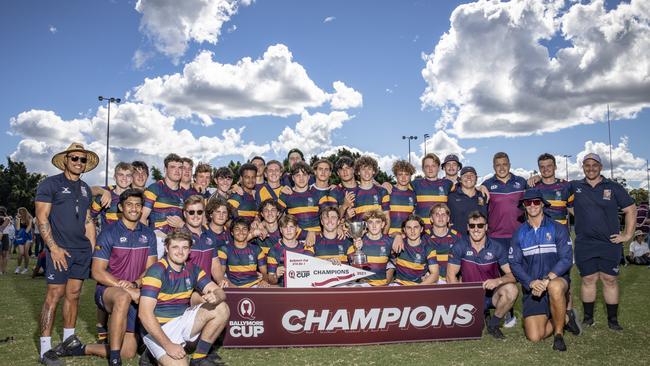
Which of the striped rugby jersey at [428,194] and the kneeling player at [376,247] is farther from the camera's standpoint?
the striped rugby jersey at [428,194]

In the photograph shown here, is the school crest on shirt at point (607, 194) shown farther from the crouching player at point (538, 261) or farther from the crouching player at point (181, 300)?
the crouching player at point (181, 300)

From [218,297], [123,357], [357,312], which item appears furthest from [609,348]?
[123,357]

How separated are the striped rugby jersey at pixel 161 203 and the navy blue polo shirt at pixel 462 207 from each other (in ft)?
14.8

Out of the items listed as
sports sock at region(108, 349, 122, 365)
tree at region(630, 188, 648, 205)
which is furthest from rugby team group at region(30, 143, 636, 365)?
tree at region(630, 188, 648, 205)

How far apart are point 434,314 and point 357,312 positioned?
42.1 inches

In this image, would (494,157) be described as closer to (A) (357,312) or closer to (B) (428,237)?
(B) (428,237)

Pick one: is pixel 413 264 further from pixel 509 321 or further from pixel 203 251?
pixel 203 251

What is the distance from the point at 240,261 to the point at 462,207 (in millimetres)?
3771

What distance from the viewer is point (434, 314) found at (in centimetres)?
629

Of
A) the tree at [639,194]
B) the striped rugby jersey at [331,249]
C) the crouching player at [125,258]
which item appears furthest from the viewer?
the tree at [639,194]

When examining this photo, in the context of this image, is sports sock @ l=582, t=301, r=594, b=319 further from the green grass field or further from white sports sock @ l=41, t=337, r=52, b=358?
white sports sock @ l=41, t=337, r=52, b=358

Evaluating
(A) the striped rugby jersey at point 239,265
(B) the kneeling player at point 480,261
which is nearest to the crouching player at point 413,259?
(B) the kneeling player at point 480,261

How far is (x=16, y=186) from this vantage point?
58.8 m

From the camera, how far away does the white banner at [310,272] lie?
6312mm
